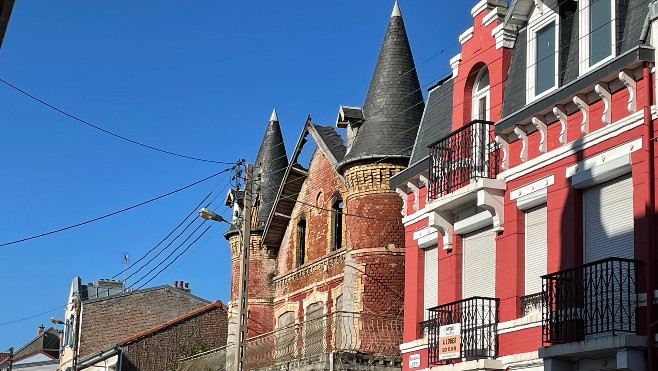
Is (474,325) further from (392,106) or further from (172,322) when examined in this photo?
(172,322)

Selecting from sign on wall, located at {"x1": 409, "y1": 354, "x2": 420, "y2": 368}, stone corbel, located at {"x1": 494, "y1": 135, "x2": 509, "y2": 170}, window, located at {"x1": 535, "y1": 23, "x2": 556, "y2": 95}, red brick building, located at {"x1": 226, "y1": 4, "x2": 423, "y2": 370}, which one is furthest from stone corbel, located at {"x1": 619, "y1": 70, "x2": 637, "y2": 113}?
red brick building, located at {"x1": 226, "y1": 4, "x2": 423, "y2": 370}

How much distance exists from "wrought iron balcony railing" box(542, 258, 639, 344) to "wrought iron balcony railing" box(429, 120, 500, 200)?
3.30 m

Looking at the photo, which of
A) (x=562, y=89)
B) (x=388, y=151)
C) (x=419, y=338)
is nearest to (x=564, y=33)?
(x=562, y=89)

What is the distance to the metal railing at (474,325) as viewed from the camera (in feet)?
61.2

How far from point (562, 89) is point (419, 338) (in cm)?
671

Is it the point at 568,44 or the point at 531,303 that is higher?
the point at 568,44

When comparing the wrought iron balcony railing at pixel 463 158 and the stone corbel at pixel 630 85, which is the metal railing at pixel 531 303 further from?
the stone corbel at pixel 630 85

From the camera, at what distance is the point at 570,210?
17047 mm

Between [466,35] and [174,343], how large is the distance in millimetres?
28965

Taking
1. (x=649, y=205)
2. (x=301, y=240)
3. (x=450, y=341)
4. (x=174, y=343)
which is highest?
(x=301, y=240)

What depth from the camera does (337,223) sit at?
2981 cm

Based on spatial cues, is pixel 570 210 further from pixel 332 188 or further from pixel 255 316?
pixel 255 316

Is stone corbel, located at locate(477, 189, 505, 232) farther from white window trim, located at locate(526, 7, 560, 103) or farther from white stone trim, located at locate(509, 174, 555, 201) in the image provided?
white window trim, located at locate(526, 7, 560, 103)

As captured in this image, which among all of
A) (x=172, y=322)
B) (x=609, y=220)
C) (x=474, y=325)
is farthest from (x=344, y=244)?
(x=172, y=322)
